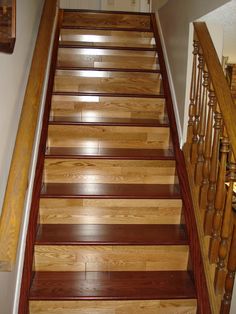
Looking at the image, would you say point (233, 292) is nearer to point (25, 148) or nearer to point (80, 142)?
point (25, 148)

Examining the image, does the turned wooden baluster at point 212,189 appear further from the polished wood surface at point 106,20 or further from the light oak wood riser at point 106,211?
the polished wood surface at point 106,20

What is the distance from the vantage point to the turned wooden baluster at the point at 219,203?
5.10 feet

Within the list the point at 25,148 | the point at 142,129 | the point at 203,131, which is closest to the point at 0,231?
the point at 25,148

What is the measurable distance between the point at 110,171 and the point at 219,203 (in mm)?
916

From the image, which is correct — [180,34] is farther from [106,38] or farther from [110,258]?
[110,258]

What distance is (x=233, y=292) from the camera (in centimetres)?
153

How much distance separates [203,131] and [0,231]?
1332mm

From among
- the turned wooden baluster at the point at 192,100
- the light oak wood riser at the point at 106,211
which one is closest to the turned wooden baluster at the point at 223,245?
the light oak wood riser at the point at 106,211

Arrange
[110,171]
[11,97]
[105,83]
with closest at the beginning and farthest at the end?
[11,97] → [110,171] → [105,83]

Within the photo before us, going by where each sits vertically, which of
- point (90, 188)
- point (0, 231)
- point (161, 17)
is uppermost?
point (161, 17)

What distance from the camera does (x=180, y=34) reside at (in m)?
2.55

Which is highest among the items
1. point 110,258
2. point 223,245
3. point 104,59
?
point 104,59

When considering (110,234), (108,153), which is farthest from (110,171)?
(110,234)

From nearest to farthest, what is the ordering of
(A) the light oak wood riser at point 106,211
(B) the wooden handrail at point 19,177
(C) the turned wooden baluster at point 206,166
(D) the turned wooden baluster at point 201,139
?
1. (B) the wooden handrail at point 19,177
2. (C) the turned wooden baluster at point 206,166
3. (D) the turned wooden baluster at point 201,139
4. (A) the light oak wood riser at point 106,211
